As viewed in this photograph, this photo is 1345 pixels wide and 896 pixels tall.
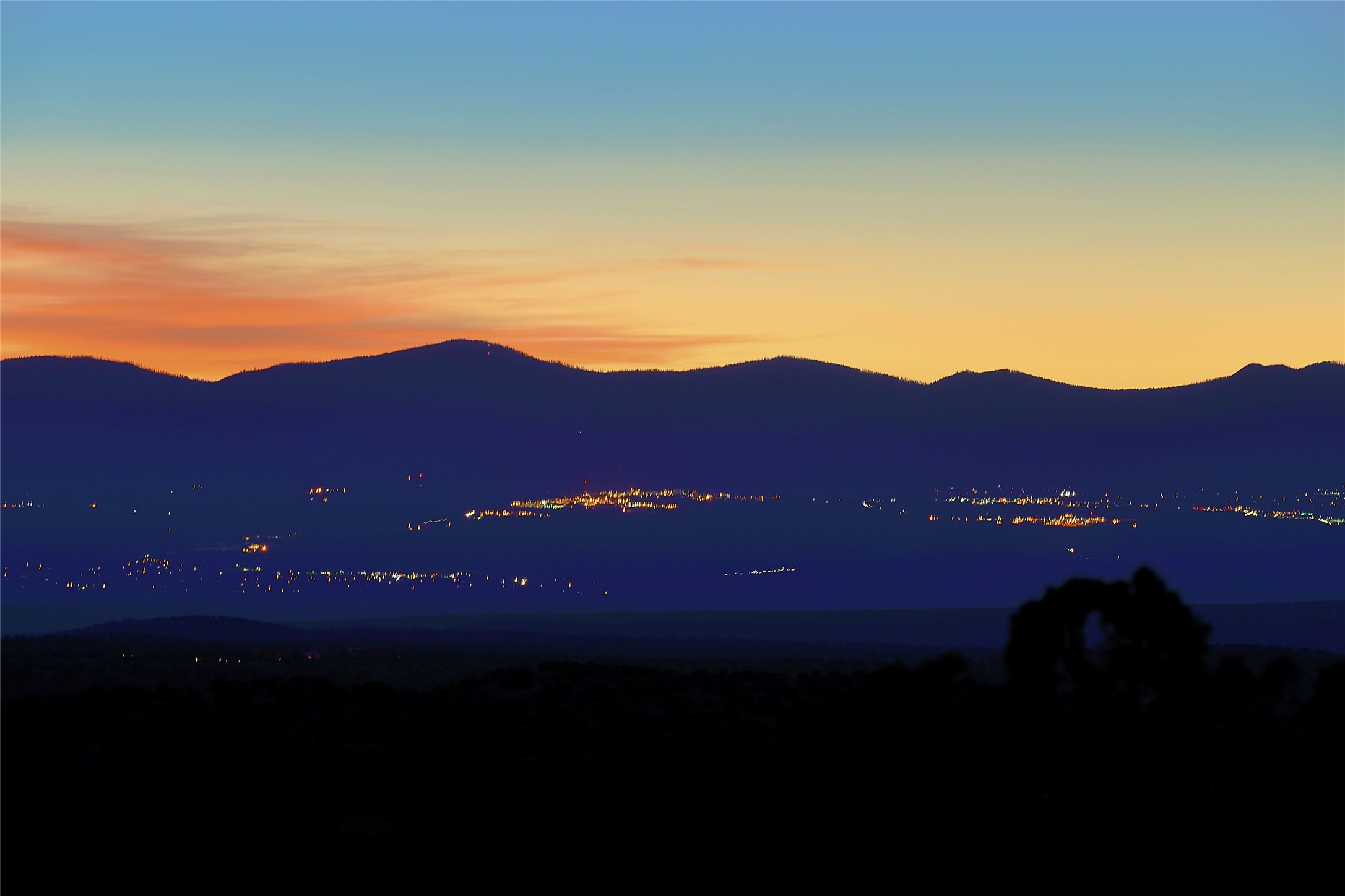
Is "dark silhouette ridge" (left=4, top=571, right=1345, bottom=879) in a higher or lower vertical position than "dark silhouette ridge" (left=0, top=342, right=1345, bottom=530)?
lower

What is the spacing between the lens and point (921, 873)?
640 inches

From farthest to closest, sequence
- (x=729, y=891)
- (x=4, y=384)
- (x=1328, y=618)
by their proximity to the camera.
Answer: (x=4, y=384) < (x=1328, y=618) < (x=729, y=891)

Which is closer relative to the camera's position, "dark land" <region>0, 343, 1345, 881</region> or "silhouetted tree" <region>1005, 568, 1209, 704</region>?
"dark land" <region>0, 343, 1345, 881</region>

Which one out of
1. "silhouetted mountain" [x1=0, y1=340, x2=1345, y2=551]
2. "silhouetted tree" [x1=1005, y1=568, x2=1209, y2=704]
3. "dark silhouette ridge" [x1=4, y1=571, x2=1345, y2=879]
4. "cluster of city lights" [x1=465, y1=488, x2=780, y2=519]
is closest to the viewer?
"dark silhouette ridge" [x1=4, y1=571, x2=1345, y2=879]

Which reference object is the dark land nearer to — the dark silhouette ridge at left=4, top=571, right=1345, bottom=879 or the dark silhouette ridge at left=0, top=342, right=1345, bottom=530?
the dark silhouette ridge at left=4, top=571, right=1345, bottom=879

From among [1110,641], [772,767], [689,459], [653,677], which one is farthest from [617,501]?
[1110,641]

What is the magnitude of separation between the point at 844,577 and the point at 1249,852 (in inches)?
3482

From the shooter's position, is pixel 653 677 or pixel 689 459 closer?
pixel 653 677

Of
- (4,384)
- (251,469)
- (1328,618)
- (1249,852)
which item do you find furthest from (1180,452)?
(1249,852)

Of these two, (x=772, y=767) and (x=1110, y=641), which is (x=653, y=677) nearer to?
(x=772, y=767)

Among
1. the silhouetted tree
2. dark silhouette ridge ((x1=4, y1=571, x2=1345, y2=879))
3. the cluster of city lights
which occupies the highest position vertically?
the cluster of city lights

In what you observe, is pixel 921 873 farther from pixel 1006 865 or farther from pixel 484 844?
pixel 484 844

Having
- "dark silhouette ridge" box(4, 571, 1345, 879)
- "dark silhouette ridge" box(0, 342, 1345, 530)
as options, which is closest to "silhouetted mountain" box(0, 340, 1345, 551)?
"dark silhouette ridge" box(0, 342, 1345, 530)

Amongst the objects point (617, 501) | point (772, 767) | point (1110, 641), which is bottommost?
point (772, 767)
